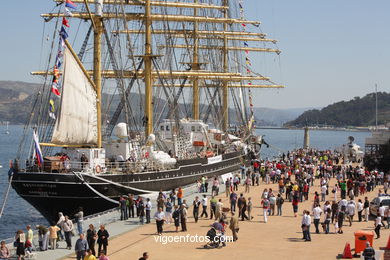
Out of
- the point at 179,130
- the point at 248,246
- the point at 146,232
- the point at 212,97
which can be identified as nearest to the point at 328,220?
the point at 248,246

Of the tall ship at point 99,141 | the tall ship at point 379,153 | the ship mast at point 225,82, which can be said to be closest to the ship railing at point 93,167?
the tall ship at point 99,141

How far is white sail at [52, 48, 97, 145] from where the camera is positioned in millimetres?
33969

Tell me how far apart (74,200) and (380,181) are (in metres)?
22.9

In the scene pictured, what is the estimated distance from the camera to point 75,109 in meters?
34.6

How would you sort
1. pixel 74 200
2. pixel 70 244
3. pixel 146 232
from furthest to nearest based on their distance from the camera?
pixel 74 200 < pixel 146 232 < pixel 70 244

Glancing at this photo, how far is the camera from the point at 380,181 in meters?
44.9

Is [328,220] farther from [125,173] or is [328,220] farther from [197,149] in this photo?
[197,149]

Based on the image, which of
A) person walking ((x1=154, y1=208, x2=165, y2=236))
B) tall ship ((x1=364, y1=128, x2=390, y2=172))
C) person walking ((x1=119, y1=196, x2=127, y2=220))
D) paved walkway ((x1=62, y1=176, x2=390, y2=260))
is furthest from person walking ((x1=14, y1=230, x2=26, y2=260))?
tall ship ((x1=364, y1=128, x2=390, y2=172))

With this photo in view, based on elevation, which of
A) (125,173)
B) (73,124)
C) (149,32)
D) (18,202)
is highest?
(149,32)

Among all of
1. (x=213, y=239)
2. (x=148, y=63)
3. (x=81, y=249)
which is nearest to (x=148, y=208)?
(x=213, y=239)

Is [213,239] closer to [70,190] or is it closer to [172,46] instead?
[70,190]

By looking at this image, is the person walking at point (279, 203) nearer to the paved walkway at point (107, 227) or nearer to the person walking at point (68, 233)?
the paved walkway at point (107, 227)

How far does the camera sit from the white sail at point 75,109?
33969 mm

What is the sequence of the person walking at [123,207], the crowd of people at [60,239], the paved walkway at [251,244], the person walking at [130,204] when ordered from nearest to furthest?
the crowd of people at [60,239] → the paved walkway at [251,244] → the person walking at [123,207] → the person walking at [130,204]
